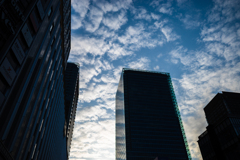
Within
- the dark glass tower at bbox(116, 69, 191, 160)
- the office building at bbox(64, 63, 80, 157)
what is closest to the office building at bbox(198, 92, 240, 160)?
the dark glass tower at bbox(116, 69, 191, 160)

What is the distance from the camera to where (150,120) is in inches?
5330

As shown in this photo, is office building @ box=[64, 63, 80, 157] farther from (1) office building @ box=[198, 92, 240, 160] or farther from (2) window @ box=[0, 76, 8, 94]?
(2) window @ box=[0, 76, 8, 94]

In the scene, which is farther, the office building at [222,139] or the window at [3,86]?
the office building at [222,139]

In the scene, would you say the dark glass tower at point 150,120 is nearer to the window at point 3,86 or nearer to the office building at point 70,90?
the office building at point 70,90

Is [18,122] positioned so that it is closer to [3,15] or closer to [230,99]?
[3,15]

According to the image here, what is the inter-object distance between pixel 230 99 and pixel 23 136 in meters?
208

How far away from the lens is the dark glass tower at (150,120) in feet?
395

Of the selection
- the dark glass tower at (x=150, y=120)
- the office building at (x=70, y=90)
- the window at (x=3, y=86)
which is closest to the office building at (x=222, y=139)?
the window at (x=3, y=86)

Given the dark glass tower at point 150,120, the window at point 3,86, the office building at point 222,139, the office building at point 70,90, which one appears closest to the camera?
the window at point 3,86

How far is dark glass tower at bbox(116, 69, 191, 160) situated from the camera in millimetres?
120500

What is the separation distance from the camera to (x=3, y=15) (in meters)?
15.5

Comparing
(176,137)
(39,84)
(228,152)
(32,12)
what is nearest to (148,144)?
(176,137)

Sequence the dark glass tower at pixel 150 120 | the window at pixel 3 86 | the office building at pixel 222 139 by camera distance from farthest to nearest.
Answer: the dark glass tower at pixel 150 120, the office building at pixel 222 139, the window at pixel 3 86

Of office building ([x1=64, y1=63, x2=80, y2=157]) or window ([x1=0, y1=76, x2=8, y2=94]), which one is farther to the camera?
office building ([x1=64, y1=63, x2=80, y2=157])
